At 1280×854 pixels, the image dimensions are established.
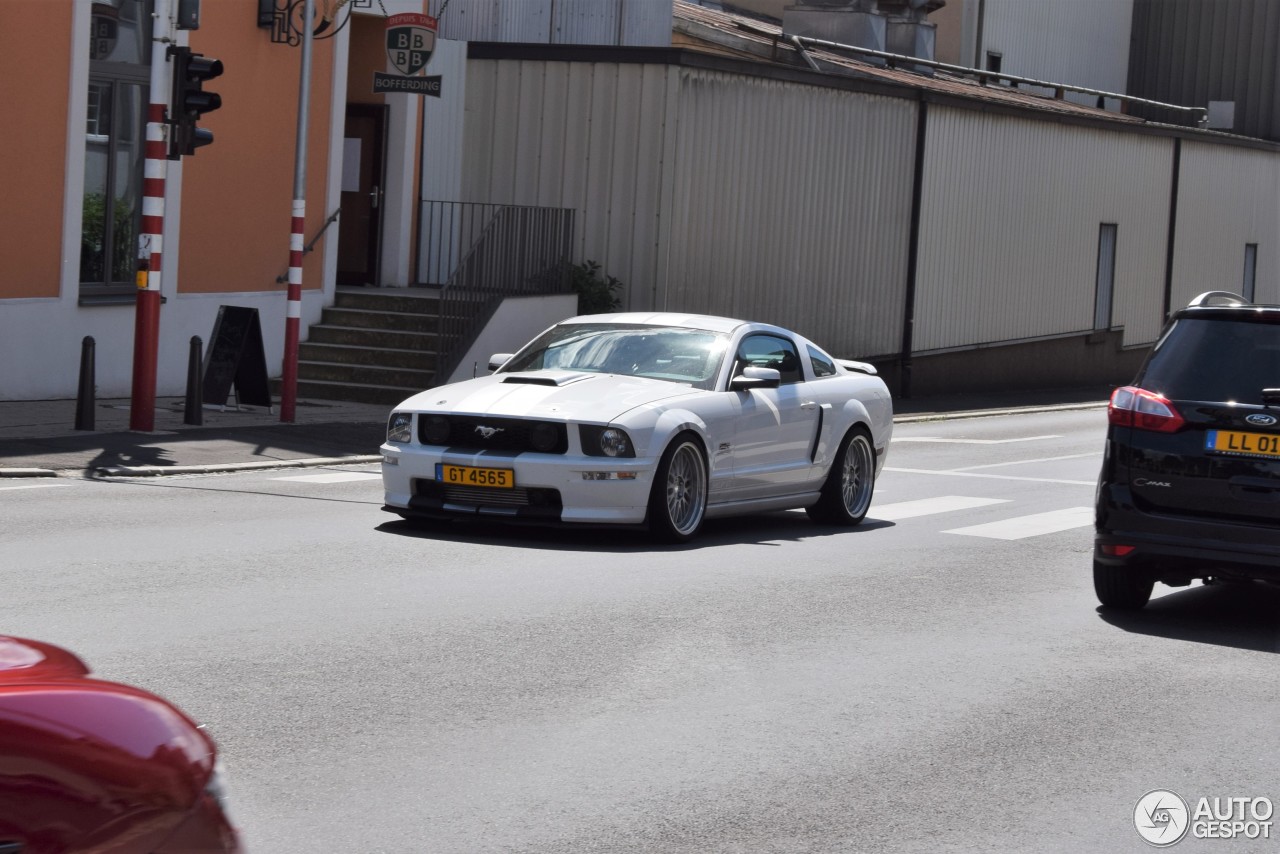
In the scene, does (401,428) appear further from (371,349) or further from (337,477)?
(371,349)

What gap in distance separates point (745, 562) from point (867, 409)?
9.84 feet

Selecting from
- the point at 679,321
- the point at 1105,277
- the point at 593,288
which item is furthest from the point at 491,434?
the point at 1105,277

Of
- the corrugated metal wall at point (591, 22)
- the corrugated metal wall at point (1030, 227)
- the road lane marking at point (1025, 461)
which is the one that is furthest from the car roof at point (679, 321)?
the corrugated metal wall at point (1030, 227)

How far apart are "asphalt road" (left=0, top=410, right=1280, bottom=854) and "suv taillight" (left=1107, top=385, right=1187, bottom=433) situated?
3.50ft

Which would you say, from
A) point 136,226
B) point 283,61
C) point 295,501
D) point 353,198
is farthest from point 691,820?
point 353,198

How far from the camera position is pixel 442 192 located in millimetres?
26547

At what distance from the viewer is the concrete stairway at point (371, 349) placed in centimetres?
2170

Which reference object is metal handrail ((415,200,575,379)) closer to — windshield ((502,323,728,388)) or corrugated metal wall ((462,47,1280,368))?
corrugated metal wall ((462,47,1280,368))

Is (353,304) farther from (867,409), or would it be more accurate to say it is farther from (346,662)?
(346,662)

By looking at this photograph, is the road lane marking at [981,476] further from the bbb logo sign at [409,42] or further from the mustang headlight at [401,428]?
the bbb logo sign at [409,42]

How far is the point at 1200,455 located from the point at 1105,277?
30.1 meters

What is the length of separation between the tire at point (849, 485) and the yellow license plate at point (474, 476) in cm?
301

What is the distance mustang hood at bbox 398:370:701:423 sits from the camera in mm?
11258

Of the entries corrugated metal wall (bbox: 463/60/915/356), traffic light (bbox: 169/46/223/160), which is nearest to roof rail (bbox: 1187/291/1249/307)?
traffic light (bbox: 169/46/223/160)
